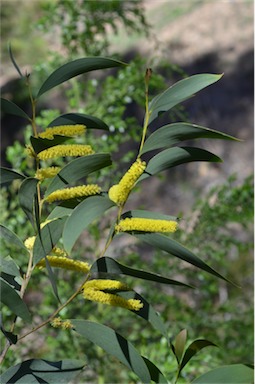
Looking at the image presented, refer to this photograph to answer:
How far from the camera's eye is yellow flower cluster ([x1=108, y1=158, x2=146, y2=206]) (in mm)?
588

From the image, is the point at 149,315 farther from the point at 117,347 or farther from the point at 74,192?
the point at 74,192

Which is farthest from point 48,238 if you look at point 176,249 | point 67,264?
point 176,249

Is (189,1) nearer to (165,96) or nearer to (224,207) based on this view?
(224,207)

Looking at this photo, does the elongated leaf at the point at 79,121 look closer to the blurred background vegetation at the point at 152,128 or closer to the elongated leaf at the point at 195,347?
the blurred background vegetation at the point at 152,128

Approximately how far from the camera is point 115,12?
1.92 meters

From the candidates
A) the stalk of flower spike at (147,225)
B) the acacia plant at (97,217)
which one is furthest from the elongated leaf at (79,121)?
→ the stalk of flower spike at (147,225)

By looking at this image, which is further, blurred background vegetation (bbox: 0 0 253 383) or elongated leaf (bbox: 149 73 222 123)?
blurred background vegetation (bbox: 0 0 253 383)

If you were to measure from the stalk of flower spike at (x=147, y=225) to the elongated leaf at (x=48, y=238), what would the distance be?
0.23 ft

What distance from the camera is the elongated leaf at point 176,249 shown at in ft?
1.91

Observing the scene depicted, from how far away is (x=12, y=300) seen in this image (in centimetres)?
58

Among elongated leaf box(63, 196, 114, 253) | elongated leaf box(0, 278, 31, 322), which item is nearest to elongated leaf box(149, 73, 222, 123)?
elongated leaf box(63, 196, 114, 253)

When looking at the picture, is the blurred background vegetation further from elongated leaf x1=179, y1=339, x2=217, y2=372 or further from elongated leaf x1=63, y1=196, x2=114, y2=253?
elongated leaf x1=179, y1=339, x2=217, y2=372

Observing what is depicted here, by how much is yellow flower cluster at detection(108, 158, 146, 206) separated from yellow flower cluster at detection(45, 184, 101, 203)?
0.02 m

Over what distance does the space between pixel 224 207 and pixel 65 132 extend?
3.37ft
